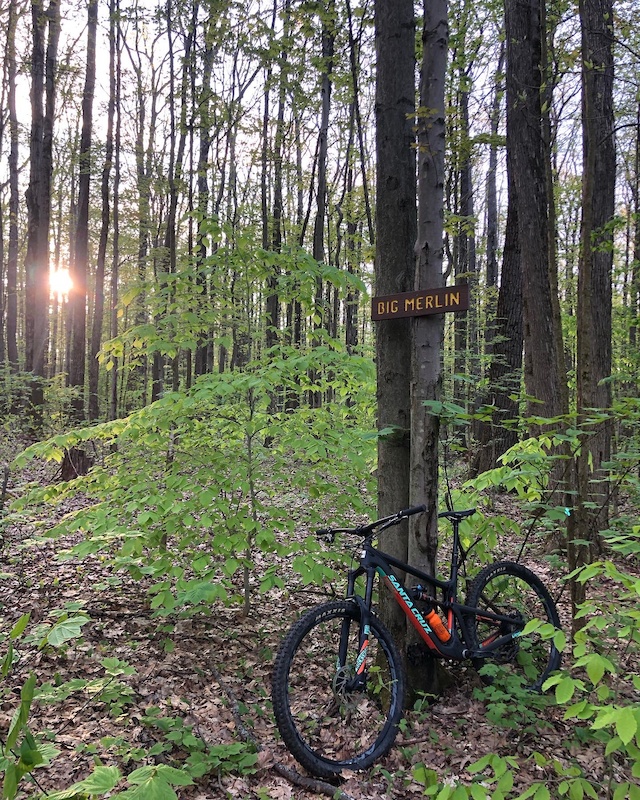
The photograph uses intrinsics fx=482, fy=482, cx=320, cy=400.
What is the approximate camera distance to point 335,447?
11.9ft

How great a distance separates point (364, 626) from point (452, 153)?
5356 mm

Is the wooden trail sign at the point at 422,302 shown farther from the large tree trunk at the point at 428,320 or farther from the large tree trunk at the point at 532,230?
the large tree trunk at the point at 532,230

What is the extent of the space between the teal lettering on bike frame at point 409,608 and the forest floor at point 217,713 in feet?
1.47

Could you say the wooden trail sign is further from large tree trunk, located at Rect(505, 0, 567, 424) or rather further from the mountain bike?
large tree trunk, located at Rect(505, 0, 567, 424)

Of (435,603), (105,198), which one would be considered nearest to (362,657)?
(435,603)

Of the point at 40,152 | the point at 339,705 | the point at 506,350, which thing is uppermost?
the point at 40,152

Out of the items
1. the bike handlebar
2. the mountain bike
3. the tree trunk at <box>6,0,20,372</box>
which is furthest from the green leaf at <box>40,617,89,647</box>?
the tree trunk at <box>6,0,20,372</box>

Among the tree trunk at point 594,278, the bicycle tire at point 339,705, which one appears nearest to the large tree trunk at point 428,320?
the bicycle tire at point 339,705

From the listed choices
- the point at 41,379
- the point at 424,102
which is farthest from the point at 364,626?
the point at 41,379

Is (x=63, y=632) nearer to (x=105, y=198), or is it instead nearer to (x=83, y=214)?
(x=83, y=214)

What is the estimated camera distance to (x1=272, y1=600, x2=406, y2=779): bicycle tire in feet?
7.63

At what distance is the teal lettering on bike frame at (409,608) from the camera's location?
274 centimetres

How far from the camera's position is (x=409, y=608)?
276cm

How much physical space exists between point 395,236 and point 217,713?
3.16 metres
